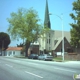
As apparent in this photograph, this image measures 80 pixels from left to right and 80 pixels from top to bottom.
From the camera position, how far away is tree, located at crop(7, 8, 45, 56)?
→ 226 ft

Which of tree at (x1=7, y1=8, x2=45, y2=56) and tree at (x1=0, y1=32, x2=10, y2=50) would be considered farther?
tree at (x1=0, y1=32, x2=10, y2=50)

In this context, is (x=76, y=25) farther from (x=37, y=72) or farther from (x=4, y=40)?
(x=4, y=40)

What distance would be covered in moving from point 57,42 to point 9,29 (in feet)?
67.7

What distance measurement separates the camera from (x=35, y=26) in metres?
69.9

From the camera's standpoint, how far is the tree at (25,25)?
226 ft

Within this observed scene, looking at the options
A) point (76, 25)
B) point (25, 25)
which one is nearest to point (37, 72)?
point (76, 25)

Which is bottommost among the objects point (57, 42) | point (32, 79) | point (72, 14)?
point (32, 79)

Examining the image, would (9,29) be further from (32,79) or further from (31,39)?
(32,79)

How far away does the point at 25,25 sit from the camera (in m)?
68.6

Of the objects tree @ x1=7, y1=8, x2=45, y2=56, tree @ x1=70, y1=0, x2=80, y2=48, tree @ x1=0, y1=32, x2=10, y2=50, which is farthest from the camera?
tree @ x1=0, y1=32, x2=10, y2=50

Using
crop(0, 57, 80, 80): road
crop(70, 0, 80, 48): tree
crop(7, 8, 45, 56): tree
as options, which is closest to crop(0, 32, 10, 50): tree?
crop(7, 8, 45, 56): tree

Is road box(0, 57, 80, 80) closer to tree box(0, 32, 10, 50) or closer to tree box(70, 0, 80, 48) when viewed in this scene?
tree box(70, 0, 80, 48)

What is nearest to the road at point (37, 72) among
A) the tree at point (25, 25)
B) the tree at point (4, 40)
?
the tree at point (25, 25)

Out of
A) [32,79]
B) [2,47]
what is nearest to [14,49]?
[2,47]
